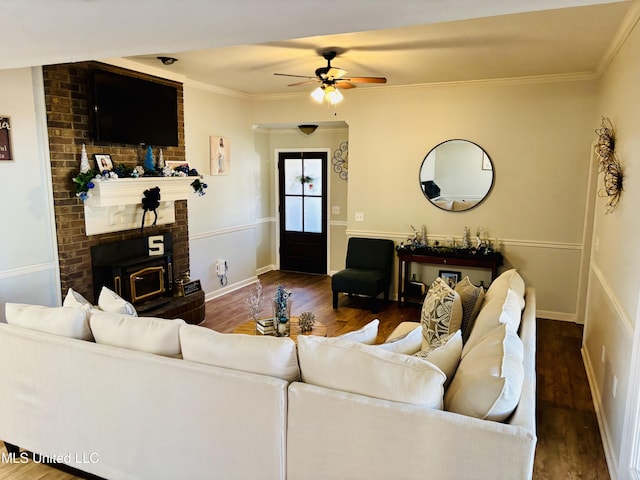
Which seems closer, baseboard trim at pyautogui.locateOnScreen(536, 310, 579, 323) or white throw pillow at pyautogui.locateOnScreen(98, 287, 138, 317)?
white throw pillow at pyautogui.locateOnScreen(98, 287, 138, 317)

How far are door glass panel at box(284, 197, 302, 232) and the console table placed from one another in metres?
2.35

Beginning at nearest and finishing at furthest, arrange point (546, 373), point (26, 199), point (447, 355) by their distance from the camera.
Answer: point (447, 355) < point (26, 199) < point (546, 373)

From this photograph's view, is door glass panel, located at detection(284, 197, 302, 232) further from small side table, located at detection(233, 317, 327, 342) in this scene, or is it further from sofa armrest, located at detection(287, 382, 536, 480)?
sofa armrest, located at detection(287, 382, 536, 480)

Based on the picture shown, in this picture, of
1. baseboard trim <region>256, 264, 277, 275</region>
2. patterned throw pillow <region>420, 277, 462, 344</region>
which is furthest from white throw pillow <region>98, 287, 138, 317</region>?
baseboard trim <region>256, 264, 277, 275</region>

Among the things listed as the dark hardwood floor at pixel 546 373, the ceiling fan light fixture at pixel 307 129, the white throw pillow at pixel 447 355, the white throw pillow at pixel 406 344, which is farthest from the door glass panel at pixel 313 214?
the white throw pillow at pixel 447 355

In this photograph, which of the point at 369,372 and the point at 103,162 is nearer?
the point at 369,372

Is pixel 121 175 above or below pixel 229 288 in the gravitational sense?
above

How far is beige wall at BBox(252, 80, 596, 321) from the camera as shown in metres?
5.04

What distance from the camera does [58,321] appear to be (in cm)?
242

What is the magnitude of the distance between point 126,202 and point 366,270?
2.95 metres

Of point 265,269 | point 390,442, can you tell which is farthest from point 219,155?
point 390,442

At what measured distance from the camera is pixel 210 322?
201 inches

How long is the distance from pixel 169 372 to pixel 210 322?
308 centimetres

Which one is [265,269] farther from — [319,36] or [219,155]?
[319,36]
